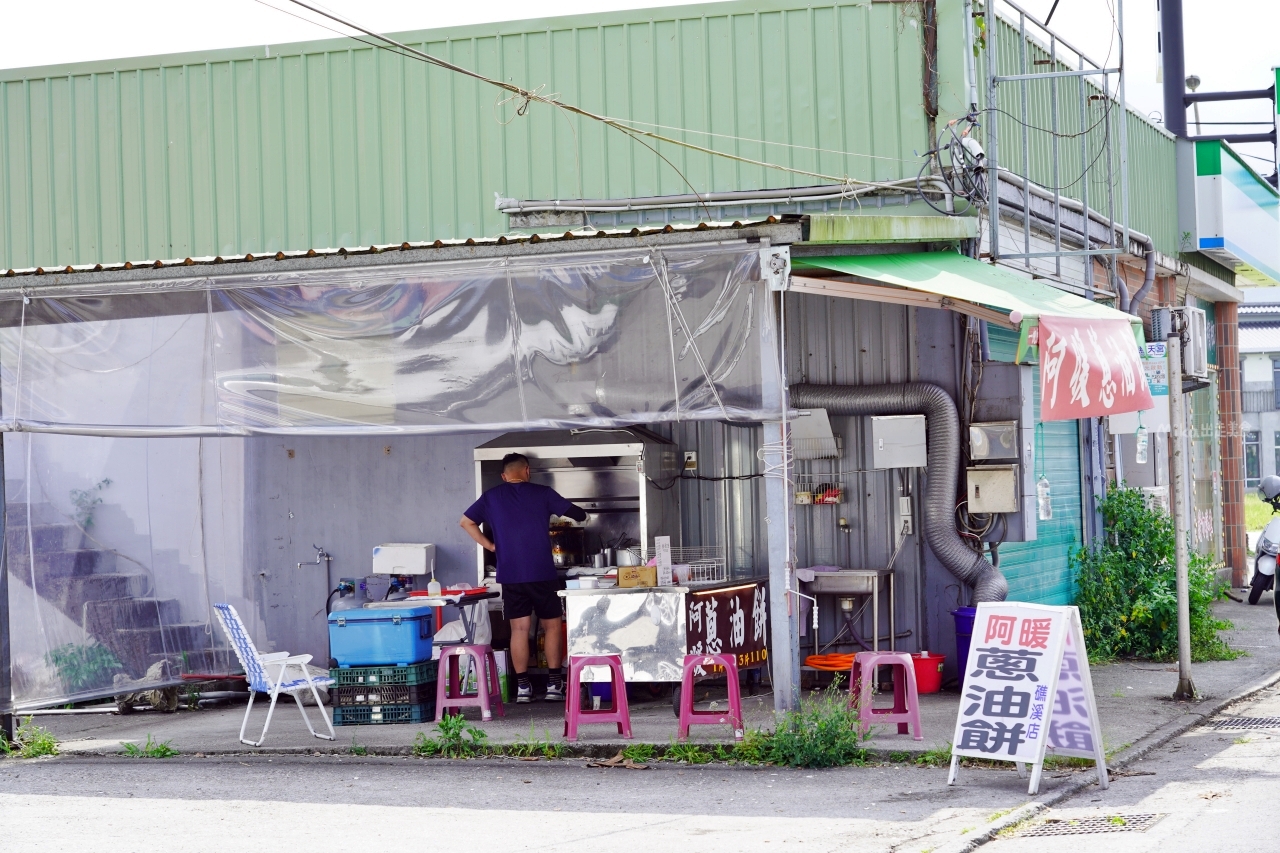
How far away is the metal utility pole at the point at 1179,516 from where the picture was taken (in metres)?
11.1

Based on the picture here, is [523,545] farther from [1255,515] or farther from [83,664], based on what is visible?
[1255,515]

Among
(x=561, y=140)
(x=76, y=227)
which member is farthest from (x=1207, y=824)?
(x=76, y=227)

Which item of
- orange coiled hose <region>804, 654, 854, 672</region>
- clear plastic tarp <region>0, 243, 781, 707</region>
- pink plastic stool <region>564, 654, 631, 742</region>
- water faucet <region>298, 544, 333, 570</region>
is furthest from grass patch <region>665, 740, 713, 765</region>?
water faucet <region>298, 544, 333, 570</region>

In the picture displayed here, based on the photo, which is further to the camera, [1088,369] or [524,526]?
[524,526]

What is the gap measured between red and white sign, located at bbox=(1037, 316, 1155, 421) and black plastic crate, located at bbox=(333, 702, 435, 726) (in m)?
5.20

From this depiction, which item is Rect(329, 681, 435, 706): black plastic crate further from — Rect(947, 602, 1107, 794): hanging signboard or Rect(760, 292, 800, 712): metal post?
Rect(947, 602, 1107, 794): hanging signboard

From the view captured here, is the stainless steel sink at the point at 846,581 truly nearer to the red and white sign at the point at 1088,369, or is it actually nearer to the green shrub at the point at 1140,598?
the green shrub at the point at 1140,598

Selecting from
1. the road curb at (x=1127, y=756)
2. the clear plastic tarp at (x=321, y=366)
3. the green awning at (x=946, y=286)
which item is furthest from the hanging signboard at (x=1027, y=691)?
the clear plastic tarp at (x=321, y=366)

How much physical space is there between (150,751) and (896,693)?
5312 millimetres

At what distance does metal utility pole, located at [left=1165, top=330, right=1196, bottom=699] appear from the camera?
1114cm

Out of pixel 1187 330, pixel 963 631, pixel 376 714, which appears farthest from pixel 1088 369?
pixel 376 714

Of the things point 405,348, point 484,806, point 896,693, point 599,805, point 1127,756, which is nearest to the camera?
point 599,805

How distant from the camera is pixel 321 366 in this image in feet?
34.7

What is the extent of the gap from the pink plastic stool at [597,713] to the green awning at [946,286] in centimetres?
289
